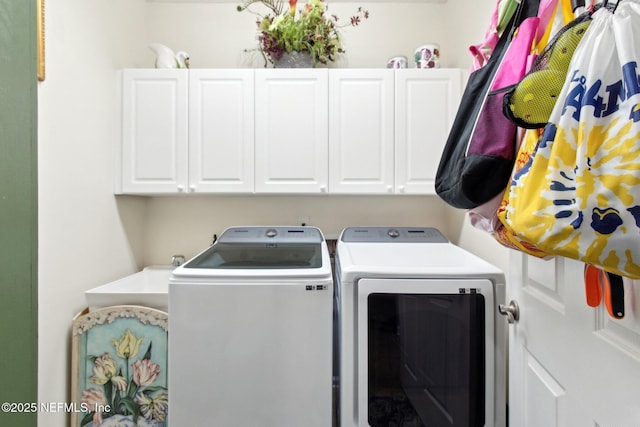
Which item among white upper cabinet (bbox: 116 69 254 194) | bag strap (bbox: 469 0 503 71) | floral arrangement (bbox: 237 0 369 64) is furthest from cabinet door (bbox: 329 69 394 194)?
bag strap (bbox: 469 0 503 71)

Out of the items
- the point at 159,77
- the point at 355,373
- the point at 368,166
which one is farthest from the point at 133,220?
the point at 355,373

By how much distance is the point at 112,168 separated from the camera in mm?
1881

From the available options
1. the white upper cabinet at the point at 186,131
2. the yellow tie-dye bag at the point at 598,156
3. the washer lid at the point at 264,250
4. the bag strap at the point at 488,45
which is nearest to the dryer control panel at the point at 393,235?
the washer lid at the point at 264,250

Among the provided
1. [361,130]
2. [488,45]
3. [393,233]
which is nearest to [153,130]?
[361,130]

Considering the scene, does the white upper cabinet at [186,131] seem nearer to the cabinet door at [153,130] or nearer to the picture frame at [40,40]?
the cabinet door at [153,130]

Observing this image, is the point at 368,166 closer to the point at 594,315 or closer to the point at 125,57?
the point at 594,315

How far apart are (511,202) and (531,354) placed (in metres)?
0.61

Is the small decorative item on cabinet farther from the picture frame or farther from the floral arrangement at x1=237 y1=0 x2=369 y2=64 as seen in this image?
the picture frame

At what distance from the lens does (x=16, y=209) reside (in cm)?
111

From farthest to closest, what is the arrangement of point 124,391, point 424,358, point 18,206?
point 124,391
point 424,358
point 18,206

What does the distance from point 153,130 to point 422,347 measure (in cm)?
196

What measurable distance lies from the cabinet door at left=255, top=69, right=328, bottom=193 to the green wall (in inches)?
41.1

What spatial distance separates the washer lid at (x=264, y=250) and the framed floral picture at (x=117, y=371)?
41cm

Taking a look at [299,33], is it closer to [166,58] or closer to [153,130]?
[166,58]
